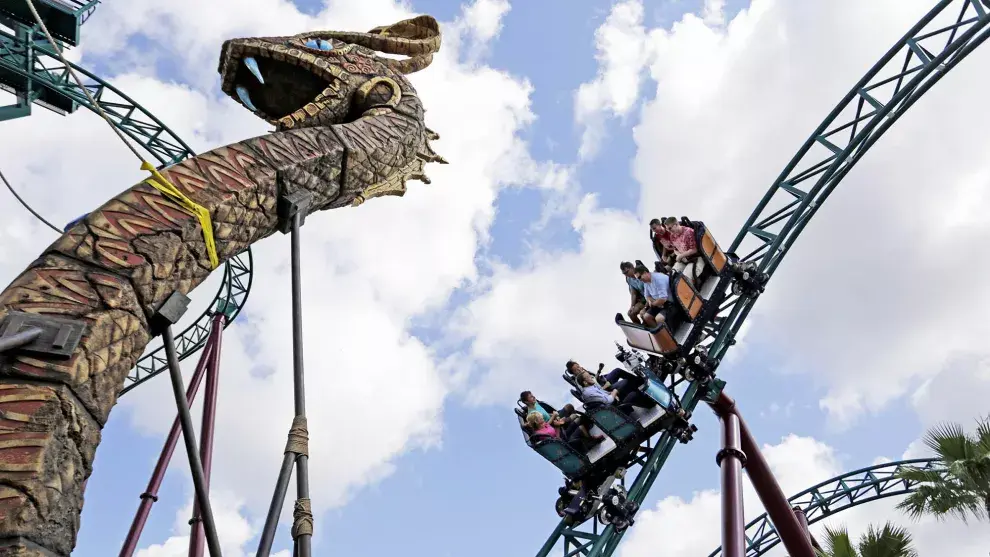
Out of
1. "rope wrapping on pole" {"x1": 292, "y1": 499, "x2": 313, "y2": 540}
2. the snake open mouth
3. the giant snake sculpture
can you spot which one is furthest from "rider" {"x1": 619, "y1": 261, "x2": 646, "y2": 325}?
"rope wrapping on pole" {"x1": 292, "y1": 499, "x2": 313, "y2": 540}

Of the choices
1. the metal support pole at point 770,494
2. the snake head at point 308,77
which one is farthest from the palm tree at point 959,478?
the snake head at point 308,77

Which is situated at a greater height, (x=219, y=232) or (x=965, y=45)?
(x=965, y=45)

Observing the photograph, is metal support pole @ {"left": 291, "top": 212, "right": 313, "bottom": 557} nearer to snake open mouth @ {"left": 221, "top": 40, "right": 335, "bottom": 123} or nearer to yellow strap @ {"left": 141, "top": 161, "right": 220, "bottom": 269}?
yellow strap @ {"left": 141, "top": 161, "right": 220, "bottom": 269}

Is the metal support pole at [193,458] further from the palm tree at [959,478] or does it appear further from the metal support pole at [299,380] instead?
the palm tree at [959,478]

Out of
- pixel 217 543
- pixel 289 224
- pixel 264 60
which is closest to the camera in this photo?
pixel 217 543

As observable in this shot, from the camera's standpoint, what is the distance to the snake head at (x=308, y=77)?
6422mm

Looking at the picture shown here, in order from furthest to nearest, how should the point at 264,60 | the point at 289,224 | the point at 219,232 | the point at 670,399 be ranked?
the point at 670,399
the point at 264,60
the point at 289,224
the point at 219,232

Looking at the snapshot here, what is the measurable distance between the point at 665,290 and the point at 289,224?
3.49m

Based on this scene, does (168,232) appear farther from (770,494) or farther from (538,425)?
(770,494)

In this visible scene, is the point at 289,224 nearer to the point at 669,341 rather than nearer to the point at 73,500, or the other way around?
the point at 73,500

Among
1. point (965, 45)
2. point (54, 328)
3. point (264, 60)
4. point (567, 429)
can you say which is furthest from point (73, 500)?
point (965, 45)

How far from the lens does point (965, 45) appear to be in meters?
7.90

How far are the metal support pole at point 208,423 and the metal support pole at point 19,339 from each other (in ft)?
11.3

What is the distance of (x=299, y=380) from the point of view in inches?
150
